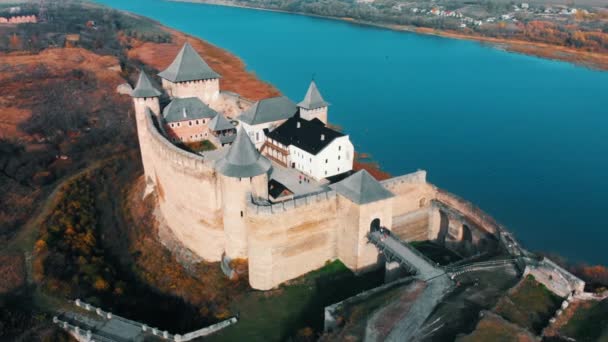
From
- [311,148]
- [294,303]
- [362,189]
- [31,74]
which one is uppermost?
[311,148]

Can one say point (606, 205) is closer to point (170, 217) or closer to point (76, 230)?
point (170, 217)

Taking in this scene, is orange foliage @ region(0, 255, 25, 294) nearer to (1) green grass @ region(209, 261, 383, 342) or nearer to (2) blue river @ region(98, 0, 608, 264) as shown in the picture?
(1) green grass @ region(209, 261, 383, 342)

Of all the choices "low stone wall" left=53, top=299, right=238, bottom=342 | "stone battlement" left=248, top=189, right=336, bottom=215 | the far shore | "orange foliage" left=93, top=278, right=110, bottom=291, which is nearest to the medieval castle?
"stone battlement" left=248, top=189, right=336, bottom=215

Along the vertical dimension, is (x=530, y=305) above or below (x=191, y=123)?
below

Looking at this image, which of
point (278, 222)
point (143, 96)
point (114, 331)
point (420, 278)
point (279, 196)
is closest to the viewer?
point (114, 331)

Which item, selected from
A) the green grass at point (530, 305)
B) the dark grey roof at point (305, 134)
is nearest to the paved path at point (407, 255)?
the green grass at point (530, 305)

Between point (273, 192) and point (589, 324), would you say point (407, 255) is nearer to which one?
point (589, 324)

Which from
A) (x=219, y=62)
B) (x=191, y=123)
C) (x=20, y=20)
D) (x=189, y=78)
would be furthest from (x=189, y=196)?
(x=20, y=20)

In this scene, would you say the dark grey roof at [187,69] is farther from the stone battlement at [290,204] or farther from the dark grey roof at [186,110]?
the stone battlement at [290,204]
